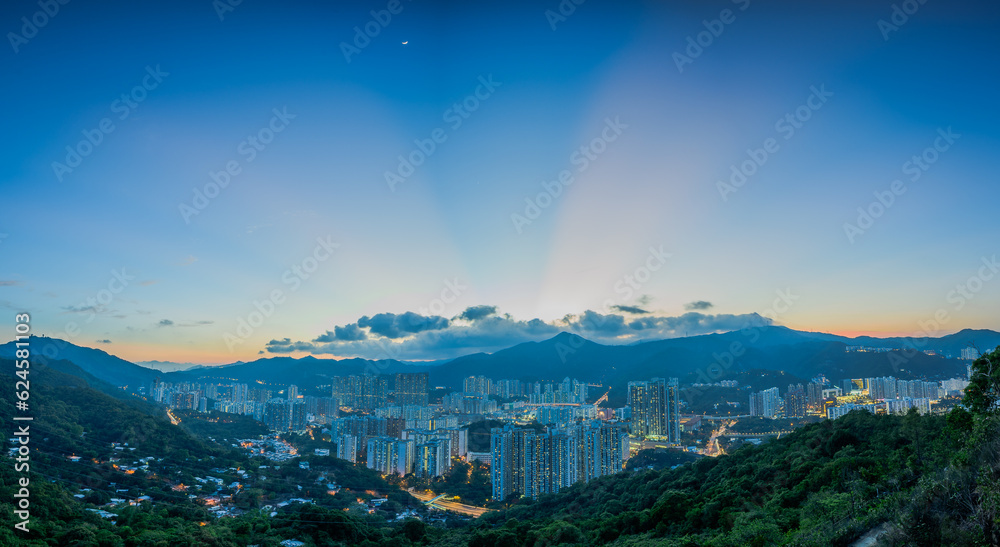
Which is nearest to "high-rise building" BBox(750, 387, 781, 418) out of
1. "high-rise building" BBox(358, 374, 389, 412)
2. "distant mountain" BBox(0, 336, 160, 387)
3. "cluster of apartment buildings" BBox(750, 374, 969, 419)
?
"cluster of apartment buildings" BBox(750, 374, 969, 419)

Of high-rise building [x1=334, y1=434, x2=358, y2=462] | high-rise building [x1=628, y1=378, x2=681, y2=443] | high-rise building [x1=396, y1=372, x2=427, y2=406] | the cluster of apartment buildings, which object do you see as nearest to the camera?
high-rise building [x1=334, y1=434, x2=358, y2=462]

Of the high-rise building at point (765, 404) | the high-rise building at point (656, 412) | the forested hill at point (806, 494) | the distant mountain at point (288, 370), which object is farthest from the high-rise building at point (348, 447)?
the distant mountain at point (288, 370)

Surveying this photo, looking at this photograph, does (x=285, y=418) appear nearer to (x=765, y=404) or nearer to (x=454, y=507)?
(x=454, y=507)

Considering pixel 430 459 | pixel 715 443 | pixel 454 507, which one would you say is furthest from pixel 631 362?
pixel 454 507

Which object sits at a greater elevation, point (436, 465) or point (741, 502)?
point (741, 502)

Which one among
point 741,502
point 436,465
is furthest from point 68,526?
point 436,465

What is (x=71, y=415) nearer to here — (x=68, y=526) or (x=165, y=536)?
(x=68, y=526)

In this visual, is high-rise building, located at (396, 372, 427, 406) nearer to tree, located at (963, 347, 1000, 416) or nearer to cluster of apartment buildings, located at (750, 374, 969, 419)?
cluster of apartment buildings, located at (750, 374, 969, 419)
